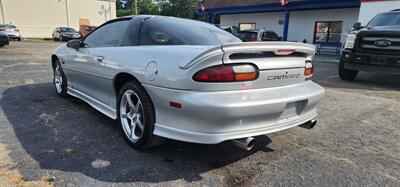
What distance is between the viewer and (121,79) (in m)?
3.49

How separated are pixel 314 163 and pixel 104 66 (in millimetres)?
2583

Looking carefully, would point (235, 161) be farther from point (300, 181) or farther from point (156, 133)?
point (156, 133)

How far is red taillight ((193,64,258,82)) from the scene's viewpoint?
8.47 feet

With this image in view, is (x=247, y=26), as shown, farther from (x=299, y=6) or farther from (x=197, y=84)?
(x=197, y=84)

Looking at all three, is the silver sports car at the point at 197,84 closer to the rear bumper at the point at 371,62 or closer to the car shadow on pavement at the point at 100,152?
the car shadow on pavement at the point at 100,152

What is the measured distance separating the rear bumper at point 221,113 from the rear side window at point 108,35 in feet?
4.19

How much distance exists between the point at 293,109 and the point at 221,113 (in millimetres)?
892

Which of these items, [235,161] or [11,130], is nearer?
[235,161]

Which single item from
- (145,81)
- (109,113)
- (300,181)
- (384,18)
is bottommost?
(300,181)

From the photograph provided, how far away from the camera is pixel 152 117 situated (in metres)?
2.95

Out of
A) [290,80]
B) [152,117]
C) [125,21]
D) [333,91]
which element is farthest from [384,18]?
[152,117]

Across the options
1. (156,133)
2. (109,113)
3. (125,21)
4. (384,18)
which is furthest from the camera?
(384,18)

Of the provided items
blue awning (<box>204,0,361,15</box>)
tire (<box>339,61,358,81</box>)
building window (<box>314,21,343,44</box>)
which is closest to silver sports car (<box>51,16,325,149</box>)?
tire (<box>339,61,358,81</box>)

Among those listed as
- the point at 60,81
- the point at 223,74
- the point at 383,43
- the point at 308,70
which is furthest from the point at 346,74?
→ the point at 60,81
